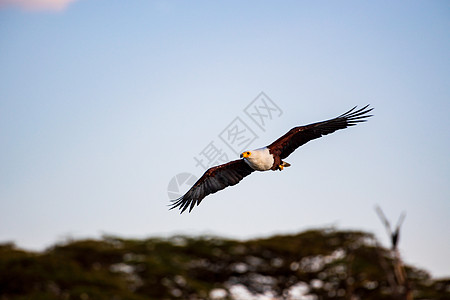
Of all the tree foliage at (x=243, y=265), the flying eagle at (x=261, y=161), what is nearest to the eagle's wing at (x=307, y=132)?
the flying eagle at (x=261, y=161)

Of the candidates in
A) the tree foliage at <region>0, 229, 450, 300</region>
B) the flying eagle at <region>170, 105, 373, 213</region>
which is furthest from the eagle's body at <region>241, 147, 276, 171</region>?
the tree foliage at <region>0, 229, 450, 300</region>

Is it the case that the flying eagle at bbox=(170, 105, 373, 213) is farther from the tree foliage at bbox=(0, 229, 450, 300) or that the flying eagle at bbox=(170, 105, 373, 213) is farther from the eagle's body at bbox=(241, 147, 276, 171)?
the tree foliage at bbox=(0, 229, 450, 300)

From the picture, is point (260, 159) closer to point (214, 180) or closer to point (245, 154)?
point (245, 154)

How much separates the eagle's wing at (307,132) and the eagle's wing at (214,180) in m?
1.03

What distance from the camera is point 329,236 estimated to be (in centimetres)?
3262

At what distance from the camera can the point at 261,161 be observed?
10805 millimetres

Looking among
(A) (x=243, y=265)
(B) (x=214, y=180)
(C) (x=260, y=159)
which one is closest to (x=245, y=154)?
(C) (x=260, y=159)

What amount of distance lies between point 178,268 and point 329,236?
321 inches

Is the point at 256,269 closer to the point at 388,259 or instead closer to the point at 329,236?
the point at 329,236

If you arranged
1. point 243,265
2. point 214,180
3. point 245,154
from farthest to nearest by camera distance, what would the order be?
point 243,265 < point 214,180 < point 245,154

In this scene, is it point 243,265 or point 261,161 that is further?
point 243,265

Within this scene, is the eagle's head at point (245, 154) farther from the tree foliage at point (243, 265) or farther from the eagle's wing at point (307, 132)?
the tree foliage at point (243, 265)

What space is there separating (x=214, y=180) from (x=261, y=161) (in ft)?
7.12

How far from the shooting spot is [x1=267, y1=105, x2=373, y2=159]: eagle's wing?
38.0ft
